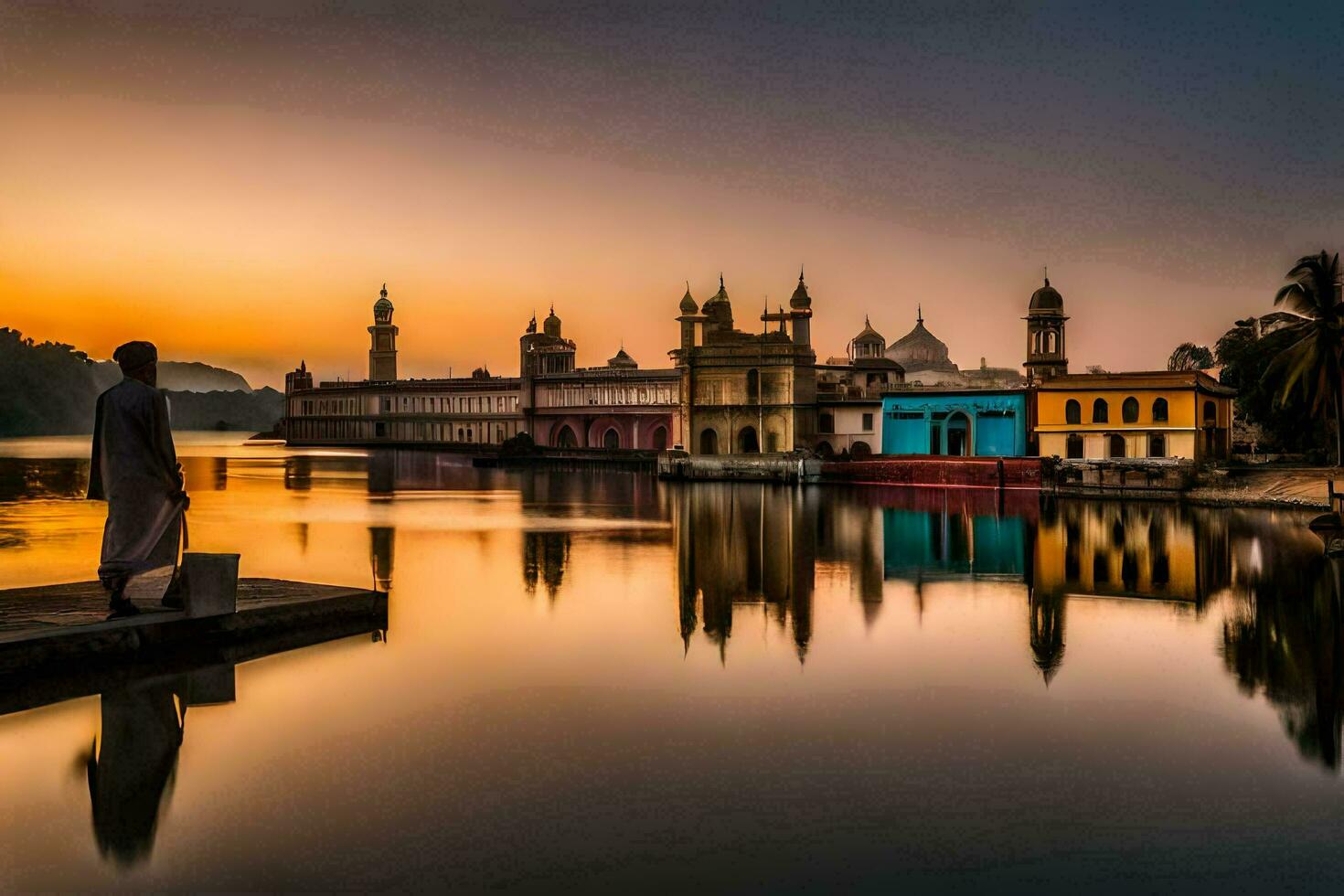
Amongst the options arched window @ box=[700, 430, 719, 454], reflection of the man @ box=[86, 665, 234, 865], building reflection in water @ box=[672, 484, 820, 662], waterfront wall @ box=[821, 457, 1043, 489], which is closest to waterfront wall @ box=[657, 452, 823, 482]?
waterfront wall @ box=[821, 457, 1043, 489]

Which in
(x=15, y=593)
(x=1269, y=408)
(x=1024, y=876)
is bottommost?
(x=1024, y=876)

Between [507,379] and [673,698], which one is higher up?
[507,379]

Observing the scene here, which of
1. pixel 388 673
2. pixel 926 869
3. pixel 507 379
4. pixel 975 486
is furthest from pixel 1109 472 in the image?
pixel 507 379

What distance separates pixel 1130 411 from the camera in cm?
4750

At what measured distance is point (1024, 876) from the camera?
7113 mm

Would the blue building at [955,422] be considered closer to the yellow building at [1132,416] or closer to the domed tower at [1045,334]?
the yellow building at [1132,416]

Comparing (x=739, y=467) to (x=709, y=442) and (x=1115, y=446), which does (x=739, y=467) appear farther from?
(x=1115, y=446)

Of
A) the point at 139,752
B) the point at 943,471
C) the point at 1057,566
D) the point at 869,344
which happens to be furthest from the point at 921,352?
the point at 139,752

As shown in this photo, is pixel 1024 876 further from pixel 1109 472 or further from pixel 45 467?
pixel 45 467

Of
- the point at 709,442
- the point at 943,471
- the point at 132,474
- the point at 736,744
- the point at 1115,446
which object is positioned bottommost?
the point at 736,744

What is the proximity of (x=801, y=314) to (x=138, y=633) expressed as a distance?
206ft

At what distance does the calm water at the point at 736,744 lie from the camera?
726cm

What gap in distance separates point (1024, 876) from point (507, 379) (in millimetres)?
87961

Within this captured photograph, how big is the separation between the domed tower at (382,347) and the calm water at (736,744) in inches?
4062
